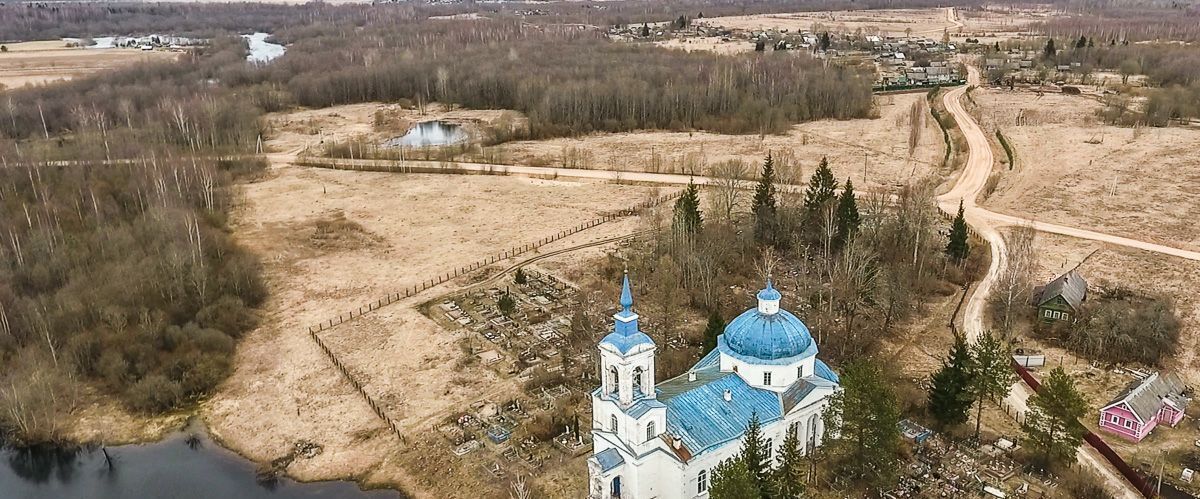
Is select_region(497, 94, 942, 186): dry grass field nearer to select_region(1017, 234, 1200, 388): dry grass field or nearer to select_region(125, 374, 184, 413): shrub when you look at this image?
select_region(1017, 234, 1200, 388): dry grass field

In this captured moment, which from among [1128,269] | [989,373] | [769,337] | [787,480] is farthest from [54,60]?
[1128,269]

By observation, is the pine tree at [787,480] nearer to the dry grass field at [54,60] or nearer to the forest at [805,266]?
the forest at [805,266]

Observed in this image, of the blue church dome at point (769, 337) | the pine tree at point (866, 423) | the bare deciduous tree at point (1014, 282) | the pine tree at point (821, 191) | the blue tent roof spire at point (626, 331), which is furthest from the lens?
the pine tree at point (821, 191)

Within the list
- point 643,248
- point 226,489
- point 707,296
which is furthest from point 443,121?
point 226,489

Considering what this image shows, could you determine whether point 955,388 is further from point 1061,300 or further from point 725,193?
point 725,193

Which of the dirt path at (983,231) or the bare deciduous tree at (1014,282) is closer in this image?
the dirt path at (983,231)

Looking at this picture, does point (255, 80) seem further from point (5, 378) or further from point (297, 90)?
point (5, 378)

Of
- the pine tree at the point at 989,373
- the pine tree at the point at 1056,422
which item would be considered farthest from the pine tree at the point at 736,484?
the pine tree at the point at 1056,422
